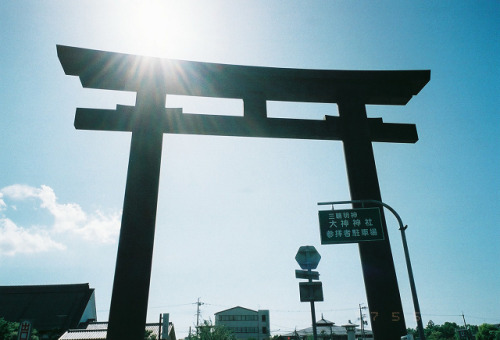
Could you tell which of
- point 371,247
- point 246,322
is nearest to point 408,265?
point 371,247

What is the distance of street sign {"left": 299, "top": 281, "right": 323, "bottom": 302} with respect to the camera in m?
5.27

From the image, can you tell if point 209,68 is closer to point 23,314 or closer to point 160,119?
point 160,119

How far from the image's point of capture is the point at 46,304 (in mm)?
31125

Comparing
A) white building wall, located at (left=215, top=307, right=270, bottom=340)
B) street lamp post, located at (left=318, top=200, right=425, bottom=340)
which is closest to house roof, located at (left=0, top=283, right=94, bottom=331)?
street lamp post, located at (left=318, top=200, right=425, bottom=340)

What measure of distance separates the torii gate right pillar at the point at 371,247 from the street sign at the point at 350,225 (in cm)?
17

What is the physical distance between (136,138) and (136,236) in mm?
2179

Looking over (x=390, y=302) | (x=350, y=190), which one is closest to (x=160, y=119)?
(x=350, y=190)

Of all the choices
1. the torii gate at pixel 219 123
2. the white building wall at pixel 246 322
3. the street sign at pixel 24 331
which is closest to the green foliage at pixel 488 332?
the white building wall at pixel 246 322

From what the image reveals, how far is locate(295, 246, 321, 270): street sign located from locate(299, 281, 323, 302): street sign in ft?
0.97

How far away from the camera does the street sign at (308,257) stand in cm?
552

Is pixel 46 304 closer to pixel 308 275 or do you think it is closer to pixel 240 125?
pixel 240 125

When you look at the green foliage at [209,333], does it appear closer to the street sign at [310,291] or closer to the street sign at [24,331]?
the street sign at [24,331]

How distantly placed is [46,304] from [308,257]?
35.6 meters

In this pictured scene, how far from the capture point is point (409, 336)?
17.9 feet
